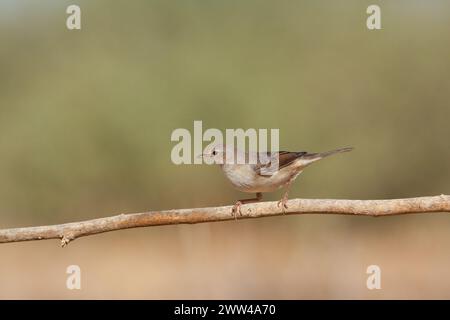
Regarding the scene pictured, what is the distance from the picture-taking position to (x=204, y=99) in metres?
19.1

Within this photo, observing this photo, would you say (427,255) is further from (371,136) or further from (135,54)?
(135,54)

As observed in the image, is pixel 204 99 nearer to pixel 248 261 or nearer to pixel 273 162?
pixel 248 261

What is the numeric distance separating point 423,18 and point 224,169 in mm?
14072

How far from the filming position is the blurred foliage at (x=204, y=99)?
747 inches

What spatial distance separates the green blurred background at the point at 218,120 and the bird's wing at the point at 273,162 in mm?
10519

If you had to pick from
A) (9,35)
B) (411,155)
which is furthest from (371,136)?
(9,35)

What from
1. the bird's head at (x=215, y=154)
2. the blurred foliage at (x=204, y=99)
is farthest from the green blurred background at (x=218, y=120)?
the bird's head at (x=215, y=154)

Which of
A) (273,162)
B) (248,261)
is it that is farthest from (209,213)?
(248,261)

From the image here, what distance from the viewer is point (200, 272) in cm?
1703

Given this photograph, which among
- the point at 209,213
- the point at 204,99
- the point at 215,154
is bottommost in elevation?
the point at 209,213

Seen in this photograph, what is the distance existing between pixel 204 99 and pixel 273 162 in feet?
38.5

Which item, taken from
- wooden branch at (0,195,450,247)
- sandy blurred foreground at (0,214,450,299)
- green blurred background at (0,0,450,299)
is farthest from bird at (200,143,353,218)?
green blurred background at (0,0,450,299)

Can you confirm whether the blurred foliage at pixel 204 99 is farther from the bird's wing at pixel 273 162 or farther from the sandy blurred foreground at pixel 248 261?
the bird's wing at pixel 273 162

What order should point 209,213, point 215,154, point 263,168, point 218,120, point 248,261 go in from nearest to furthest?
point 209,213
point 263,168
point 215,154
point 248,261
point 218,120
